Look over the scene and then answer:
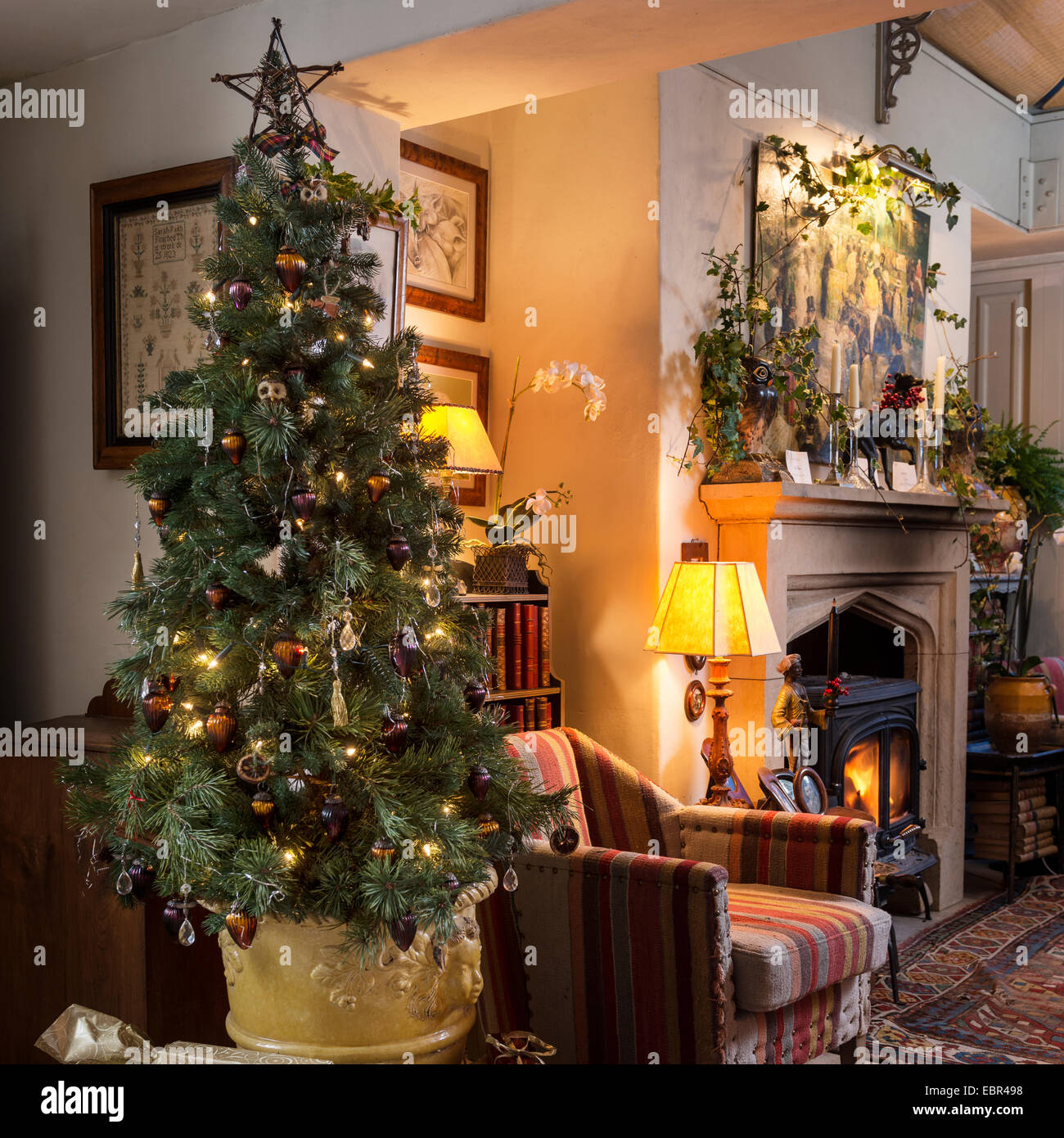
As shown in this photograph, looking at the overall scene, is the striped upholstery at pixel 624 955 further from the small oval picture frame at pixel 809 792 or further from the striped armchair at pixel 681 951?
the small oval picture frame at pixel 809 792

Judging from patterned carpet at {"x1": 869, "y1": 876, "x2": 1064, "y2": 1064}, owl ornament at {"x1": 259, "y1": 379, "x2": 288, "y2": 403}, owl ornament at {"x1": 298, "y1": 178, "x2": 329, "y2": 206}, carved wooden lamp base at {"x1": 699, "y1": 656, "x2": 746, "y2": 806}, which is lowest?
patterned carpet at {"x1": 869, "y1": 876, "x2": 1064, "y2": 1064}

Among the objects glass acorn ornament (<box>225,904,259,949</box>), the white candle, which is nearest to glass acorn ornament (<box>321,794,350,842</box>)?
glass acorn ornament (<box>225,904,259,949</box>)

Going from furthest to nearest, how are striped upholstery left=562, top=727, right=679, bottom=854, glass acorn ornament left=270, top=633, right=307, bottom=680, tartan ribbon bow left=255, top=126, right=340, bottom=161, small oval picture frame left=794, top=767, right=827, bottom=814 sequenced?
small oval picture frame left=794, top=767, right=827, bottom=814, striped upholstery left=562, top=727, right=679, bottom=854, tartan ribbon bow left=255, top=126, right=340, bottom=161, glass acorn ornament left=270, top=633, right=307, bottom=680

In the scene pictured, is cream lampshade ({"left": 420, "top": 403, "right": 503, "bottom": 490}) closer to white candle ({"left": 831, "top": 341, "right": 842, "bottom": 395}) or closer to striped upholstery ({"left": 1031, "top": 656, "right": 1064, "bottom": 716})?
white candle ({"left": 831, "top": 341, "right": 842, "bottom": 395})

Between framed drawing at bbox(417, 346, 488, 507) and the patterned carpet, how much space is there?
206cm

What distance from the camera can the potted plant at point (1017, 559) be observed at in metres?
5.34

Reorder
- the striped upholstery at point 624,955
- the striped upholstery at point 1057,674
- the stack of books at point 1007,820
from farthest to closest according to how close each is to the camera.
→ 1. the striped upholstery at point 1057,674
2. the stack of books at point 1007,820
3. the striped upholstery at point 624,955

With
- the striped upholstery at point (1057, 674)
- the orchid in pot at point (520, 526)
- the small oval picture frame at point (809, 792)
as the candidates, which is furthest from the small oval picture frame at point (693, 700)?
the striped upholstery at point (1057, 674)

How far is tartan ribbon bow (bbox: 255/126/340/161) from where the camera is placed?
2.29 meters

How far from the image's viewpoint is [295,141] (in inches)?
88.4

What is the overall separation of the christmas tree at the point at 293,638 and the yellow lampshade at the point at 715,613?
1.38 meters
